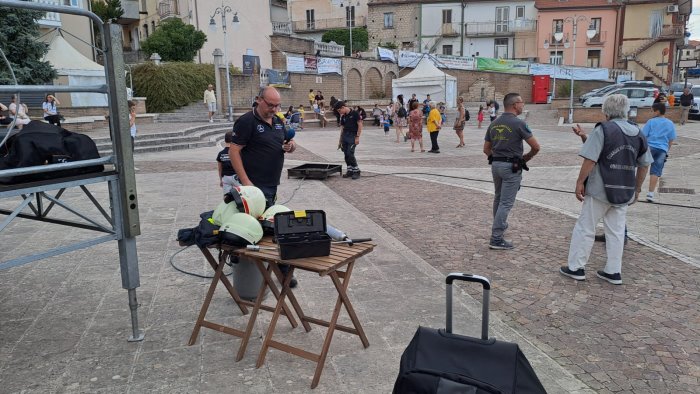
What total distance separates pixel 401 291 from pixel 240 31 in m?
38.9

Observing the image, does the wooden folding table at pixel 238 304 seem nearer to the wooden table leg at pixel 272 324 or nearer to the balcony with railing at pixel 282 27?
the wooden table leg at pixel 272 324

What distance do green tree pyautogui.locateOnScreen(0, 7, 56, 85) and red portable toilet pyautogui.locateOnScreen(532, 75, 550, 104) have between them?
3423cm

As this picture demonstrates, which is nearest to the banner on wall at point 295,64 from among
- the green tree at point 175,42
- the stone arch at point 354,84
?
the stone arch at point 354,84

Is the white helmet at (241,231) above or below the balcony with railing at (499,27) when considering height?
below

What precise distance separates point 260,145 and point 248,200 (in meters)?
1.19

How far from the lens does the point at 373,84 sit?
142ft

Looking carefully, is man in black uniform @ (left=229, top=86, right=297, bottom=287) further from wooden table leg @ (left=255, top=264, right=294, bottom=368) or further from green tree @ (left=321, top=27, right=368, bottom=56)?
green tree @ (left=321, top=27, right=368, bottom=56)

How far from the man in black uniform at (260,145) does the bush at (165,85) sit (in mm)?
25344

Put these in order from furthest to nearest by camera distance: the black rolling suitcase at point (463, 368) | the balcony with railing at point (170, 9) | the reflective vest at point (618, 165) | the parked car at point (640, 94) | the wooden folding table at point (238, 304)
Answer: the balcony with railing at point (170, 9), the parked car at point (640, 94), the reflective vest at point (618, 165), the wooden folding table at point (238, 304), the black rolling suitcase at point (463, 368)

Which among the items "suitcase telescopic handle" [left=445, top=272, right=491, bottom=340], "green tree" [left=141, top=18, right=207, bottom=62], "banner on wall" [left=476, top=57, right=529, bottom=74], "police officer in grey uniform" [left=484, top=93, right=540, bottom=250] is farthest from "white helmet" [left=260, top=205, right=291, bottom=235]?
"banner on wall" [left=476, top=57, right=529, bottom=74]

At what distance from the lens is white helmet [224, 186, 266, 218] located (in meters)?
3.63

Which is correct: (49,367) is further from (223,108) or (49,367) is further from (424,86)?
(424,86)

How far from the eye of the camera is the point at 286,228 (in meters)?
3.22

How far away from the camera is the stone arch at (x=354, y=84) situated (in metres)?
40.3
